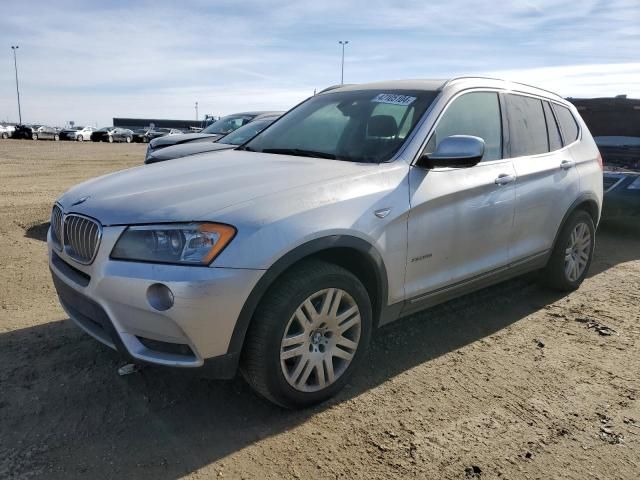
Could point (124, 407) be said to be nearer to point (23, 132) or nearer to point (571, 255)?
point (571, 255)

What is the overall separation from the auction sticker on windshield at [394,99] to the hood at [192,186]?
72 centimetres

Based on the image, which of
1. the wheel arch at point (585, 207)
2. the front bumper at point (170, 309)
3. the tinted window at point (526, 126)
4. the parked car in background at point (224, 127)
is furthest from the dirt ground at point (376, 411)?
the parked car in background at point (224, 127)

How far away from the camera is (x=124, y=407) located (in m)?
2.93

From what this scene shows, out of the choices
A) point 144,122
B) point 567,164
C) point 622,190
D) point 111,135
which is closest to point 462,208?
point 567,164

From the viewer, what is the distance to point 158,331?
250 centimetres

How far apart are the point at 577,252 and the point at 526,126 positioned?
138 cm

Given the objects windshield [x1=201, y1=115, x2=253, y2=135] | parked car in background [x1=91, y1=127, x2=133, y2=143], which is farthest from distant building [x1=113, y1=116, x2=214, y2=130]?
windshield [x1=201, y1=115, x2=253, y2=135]

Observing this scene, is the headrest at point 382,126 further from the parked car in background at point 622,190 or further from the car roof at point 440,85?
the parked car in background at point 622,190

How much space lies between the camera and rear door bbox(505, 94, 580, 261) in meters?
4.07

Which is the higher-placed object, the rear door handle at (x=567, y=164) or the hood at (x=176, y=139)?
the hood at (x=176, y=139)

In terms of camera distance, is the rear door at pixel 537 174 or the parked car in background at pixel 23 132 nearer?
the rear door at pixel 537 174

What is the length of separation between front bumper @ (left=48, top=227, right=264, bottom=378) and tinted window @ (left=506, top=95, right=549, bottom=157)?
2.60 meters

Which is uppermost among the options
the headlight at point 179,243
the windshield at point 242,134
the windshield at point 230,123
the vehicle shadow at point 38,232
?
the windshield at point 230,123

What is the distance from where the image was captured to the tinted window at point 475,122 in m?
3.54
